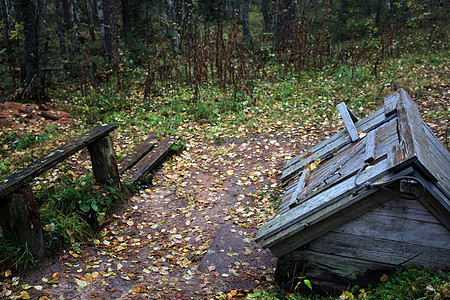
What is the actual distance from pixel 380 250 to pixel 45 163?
3810 millimetres

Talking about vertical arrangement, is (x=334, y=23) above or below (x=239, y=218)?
above

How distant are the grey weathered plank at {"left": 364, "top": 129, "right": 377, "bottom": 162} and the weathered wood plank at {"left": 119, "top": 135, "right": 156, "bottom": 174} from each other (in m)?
4.16

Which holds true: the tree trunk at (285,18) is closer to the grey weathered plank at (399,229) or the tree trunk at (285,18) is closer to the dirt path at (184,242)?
the dirt path at (184,242)

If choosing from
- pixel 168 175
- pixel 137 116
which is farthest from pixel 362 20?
pixel 168 175

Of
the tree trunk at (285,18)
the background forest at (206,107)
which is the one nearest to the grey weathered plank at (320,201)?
the background forest at (206,107)

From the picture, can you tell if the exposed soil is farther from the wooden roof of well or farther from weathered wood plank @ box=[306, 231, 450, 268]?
weathered wood plank @ box=[306, 231, 450, 268]

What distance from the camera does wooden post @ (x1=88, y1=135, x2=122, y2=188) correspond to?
16.0 feet

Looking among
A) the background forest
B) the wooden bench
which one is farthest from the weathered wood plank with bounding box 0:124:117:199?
the background forest

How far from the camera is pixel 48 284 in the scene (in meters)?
3.41

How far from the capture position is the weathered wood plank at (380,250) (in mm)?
2805

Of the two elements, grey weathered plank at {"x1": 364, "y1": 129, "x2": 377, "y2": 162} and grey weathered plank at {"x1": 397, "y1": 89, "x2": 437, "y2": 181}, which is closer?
grey weathered plank at {"x1": 397, "y1": 89, "x2": 437, "y2": 181}

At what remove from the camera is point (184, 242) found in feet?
14.8

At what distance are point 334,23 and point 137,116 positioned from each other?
40.1ft

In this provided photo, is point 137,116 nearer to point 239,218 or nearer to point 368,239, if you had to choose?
point 239,218
